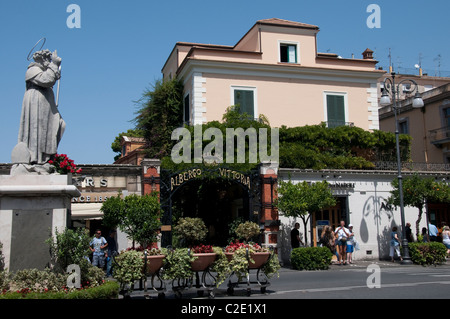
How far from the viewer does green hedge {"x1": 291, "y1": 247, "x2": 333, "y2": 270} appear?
17969 millimetres

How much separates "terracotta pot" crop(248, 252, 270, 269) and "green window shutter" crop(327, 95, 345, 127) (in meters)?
17.5

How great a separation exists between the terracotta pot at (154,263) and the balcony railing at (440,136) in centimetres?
2968

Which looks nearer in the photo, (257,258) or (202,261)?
(202,261)

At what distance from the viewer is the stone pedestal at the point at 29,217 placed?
8.21m

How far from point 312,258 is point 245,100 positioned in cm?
1110

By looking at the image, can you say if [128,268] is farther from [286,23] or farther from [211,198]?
[286,23]

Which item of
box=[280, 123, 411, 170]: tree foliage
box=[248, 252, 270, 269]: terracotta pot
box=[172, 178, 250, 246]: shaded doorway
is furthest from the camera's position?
box=[280, 123, 411, 170]: tree foliage

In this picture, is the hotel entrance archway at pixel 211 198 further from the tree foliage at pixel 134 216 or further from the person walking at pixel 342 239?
the person walking at pixel 342 239

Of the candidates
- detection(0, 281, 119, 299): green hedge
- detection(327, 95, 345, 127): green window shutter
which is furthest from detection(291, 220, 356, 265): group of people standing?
detection(0, 281, 119, 299): green hedge

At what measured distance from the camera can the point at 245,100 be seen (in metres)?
26.5

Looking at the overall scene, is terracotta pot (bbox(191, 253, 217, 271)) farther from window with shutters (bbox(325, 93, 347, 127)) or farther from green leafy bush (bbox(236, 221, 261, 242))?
window with shutters (bbox(325, 93, 347, 127))

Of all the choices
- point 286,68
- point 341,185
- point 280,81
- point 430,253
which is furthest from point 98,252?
point 286,68

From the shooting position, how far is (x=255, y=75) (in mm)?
26875

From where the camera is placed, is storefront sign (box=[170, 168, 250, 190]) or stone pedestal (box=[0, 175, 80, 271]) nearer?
stone pedestal (box=[0, 175, 80, 271])
